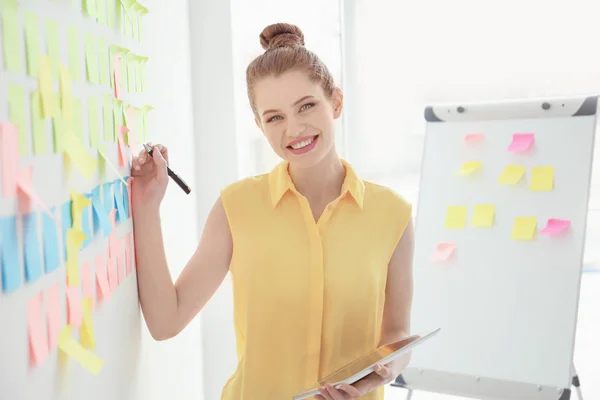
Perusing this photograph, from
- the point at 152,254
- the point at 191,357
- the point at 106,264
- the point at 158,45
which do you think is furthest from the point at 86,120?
the point at 191,357

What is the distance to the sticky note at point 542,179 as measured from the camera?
2.14 m

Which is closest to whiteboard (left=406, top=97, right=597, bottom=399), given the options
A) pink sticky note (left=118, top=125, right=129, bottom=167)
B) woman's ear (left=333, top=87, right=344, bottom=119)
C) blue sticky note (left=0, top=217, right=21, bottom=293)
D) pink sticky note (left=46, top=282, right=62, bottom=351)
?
woman's ear (left=333, top=87, right=344, bottom=119)

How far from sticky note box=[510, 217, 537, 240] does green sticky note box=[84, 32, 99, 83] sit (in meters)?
1.62

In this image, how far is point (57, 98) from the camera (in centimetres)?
74

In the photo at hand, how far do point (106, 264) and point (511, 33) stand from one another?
8.96 ft

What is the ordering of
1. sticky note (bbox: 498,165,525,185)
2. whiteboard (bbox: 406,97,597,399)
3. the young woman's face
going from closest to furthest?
the young woman's face → whiteboard (bbox: 406,97,597,399) → sticky note (bbox: 498,165,525,185)

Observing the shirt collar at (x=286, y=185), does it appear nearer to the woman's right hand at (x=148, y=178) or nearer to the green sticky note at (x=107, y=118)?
the woman's right hand at (x=148, y=178)

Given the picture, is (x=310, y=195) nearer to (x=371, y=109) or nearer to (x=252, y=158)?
(x=252, y=158)

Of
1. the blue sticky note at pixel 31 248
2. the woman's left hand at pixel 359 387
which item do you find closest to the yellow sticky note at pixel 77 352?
the blue sticky note at pixel 31 248

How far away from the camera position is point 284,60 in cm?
125

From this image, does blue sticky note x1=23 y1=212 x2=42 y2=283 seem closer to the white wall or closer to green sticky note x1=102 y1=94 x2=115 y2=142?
green sticky note x1=102 y1=94 x2=115 y2=142

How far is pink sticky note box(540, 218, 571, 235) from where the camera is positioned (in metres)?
2.09

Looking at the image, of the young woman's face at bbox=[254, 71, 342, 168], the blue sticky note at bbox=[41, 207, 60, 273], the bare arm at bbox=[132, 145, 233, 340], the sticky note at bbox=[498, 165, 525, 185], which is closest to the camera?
the blue sticky note at bbox=[41, 207, 60, 273]

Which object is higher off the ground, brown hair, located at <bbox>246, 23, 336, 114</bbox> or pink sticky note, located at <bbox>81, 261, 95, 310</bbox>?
brown hair, located at <bbox>246, 23, 336, 114</bbox>
